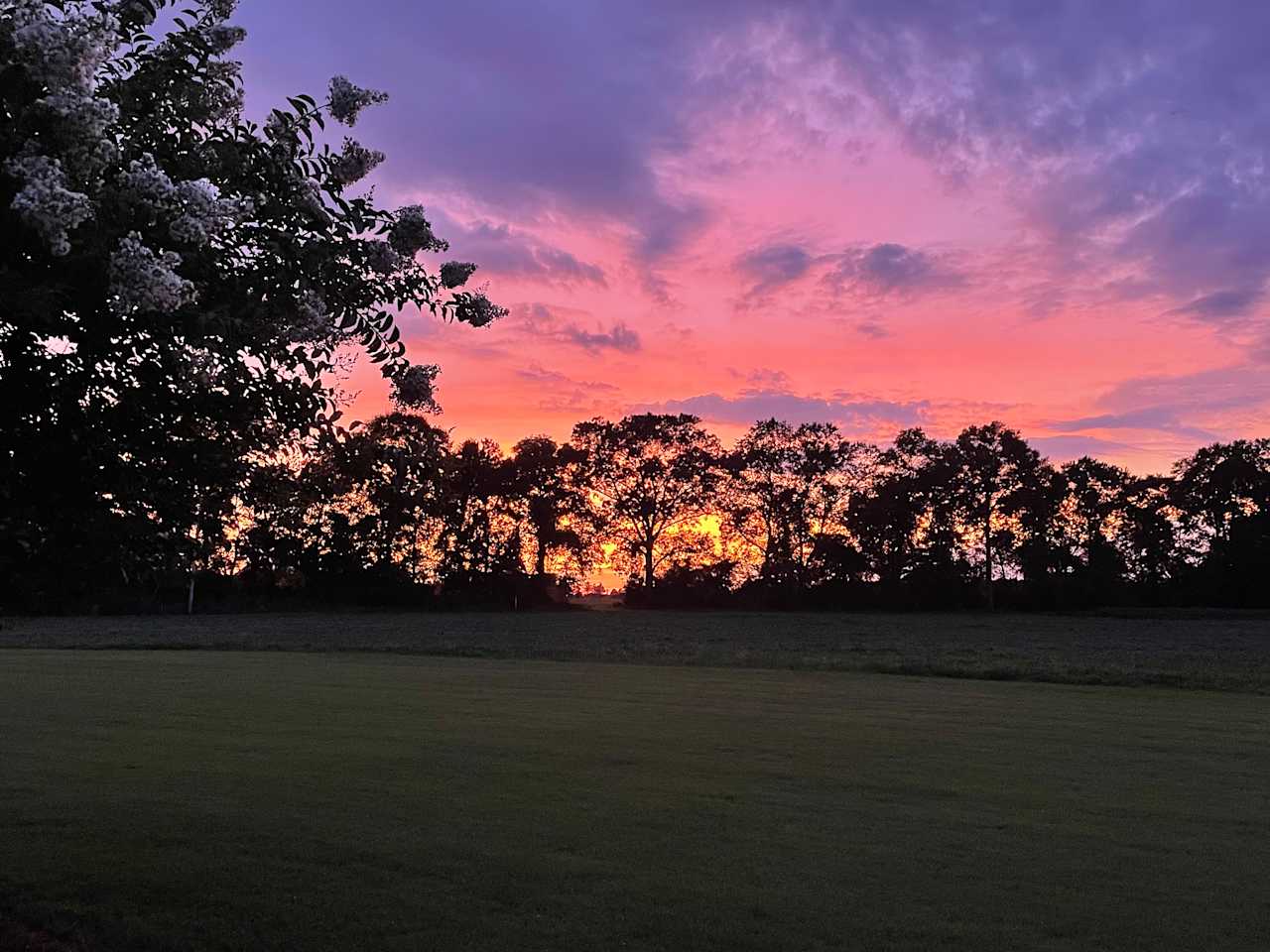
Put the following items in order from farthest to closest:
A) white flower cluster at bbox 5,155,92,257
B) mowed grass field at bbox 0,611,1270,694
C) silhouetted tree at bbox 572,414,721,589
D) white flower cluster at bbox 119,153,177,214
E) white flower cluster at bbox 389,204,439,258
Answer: silhouetted tree at bbox 572,414,721,589 < mowed grass field at bbox 0,611,1270,694 < white flower cluster at bbox 389,204,439,258 < white flower cluster at bbox 119,153,177,214 < white flower cluster at bbox 5,155,92,257

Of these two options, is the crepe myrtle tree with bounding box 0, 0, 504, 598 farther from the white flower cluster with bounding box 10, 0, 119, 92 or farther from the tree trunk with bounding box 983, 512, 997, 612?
the tree trunk with bounding box 983, 512, 997, 612

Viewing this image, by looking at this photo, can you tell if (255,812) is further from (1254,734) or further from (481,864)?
(1254,734)

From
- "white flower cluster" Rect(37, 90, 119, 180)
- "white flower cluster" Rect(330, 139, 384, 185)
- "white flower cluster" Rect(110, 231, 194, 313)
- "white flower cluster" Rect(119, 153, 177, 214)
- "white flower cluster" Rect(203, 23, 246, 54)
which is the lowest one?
"white flower cluster" Rect(110, 231, 194, 313)

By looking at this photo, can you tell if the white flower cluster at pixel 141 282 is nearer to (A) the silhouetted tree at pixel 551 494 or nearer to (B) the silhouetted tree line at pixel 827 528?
(B) the silhouetted tree line at pixel 827 528

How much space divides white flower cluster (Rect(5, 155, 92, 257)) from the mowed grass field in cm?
395

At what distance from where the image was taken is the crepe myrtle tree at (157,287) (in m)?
4.48

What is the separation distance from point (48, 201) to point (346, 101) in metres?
2.49

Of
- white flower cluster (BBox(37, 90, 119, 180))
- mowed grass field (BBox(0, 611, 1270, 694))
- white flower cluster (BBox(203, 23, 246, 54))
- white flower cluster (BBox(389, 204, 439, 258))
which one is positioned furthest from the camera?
mowed grass field (BBox(0, 611, 1270, 694))

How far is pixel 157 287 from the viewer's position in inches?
172

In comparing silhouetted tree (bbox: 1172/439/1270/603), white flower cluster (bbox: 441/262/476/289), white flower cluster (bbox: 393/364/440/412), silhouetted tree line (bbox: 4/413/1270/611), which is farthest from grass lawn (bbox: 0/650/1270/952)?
silhouetted tree (bbox: 1172/439/1270/603)

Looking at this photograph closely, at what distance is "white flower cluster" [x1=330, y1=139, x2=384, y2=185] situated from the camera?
6.32 meters

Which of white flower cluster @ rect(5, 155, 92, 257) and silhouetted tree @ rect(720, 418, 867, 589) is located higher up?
silhouetted tree @ rect(720, 418, 867, 589)

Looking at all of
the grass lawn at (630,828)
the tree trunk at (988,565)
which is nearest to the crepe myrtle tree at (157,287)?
the grass lawn at (630,828)

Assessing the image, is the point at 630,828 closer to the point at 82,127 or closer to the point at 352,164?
the point at 352,164
